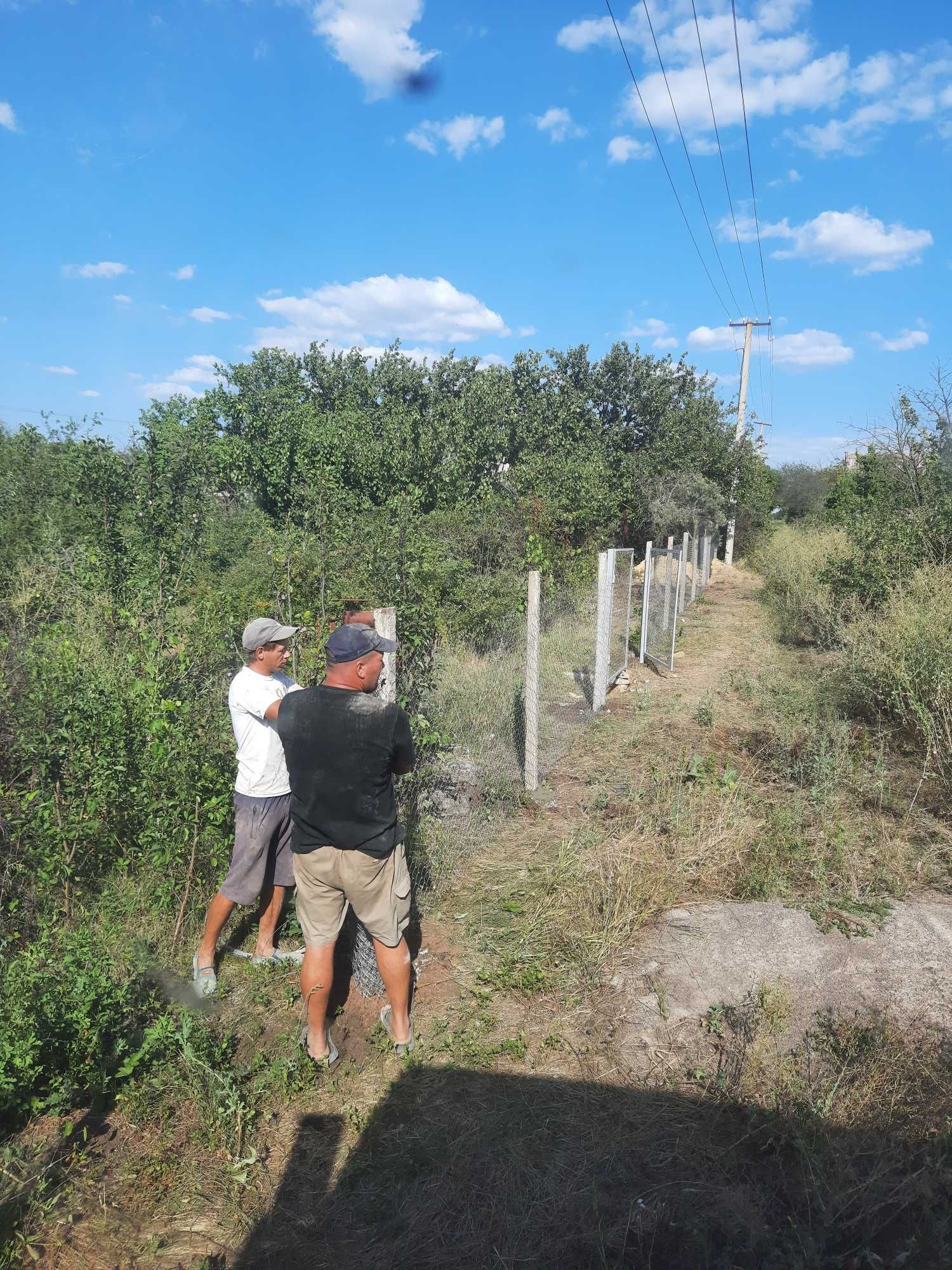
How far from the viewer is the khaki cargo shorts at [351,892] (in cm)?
313

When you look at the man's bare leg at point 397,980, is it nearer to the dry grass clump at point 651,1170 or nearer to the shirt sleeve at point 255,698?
the dry grass clump at point 651,1170

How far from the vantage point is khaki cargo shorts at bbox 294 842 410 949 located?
3.13 meters

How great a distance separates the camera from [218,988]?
3729 millimetres

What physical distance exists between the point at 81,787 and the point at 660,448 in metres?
24.1

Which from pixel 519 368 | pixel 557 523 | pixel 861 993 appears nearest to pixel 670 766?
pixel 861 993

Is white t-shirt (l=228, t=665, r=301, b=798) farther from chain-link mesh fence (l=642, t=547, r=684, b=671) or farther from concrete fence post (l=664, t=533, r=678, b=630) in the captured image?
concrete fence post (l=664, t=533, r=678, b=630)

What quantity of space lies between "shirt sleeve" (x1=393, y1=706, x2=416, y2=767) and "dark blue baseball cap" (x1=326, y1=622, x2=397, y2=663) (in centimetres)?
27

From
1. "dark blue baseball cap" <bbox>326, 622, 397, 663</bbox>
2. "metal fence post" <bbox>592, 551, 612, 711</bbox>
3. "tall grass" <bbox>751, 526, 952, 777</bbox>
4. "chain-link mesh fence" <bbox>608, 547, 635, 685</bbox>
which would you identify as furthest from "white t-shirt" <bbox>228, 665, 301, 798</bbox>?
"chain-link mesh fence" <bbox>608, 547, 635, 685</bbox>

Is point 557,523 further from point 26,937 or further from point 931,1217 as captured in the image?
point 931,1217

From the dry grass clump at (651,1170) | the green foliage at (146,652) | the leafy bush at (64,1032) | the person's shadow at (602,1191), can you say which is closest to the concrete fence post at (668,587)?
the green foliage at (146,652)

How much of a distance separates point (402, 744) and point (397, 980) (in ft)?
3.47

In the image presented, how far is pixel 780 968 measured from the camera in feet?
12.4

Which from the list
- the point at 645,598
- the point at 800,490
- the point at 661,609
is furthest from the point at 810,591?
the point at 800,490

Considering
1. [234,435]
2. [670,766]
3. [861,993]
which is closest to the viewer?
[861,993]
